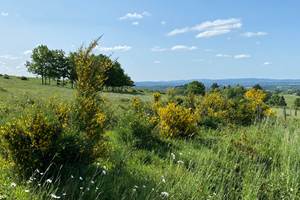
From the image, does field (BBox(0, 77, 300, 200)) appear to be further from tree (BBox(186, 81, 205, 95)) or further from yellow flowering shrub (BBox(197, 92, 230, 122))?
tree (BBox(186, 81, 205, 95))

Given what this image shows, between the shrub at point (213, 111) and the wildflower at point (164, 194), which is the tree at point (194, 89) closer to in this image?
the shrub at point (213, 111)

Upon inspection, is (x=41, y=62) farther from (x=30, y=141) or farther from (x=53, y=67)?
(x=30, y=141)

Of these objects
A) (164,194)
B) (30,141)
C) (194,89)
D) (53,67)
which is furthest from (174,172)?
(53,67)

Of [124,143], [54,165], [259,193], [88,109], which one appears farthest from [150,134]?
[54,165]

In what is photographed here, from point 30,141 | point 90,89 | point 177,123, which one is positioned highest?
point 90,89

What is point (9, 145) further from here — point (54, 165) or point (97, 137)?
point (97, 137)

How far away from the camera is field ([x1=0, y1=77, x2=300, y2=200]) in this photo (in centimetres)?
615

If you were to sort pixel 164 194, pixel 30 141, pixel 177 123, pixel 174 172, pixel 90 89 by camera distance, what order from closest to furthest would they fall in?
pixel 164 194, pixel 30 141, pixel 174 172, pixel 90 89, pixel 177 123

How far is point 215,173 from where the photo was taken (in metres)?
8.02

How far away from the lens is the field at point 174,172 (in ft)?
20.2

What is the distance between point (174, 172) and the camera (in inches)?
290

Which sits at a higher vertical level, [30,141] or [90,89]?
[90,89]

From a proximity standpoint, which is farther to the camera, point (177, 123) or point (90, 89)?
point (177, 123)

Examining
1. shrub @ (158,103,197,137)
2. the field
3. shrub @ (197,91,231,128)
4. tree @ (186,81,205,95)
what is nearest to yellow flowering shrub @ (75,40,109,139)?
the field
